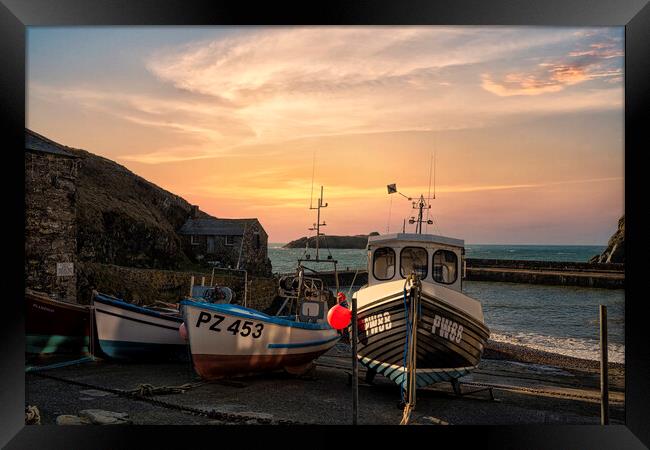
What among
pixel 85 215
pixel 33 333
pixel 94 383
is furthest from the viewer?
pixel 85 215

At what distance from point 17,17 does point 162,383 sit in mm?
6686

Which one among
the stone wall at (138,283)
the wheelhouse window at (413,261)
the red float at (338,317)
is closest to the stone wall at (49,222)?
the stone wall at (138,283)

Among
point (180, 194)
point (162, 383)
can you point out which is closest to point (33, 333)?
point (162, 383)

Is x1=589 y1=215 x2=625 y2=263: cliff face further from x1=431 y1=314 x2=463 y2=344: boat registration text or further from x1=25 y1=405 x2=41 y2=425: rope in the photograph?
x1=25 y1=405 x2=41 y2=425: rope

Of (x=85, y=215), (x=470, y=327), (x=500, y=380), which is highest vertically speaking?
(x=85, y=215)

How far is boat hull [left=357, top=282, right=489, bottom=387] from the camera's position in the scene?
9078 mm

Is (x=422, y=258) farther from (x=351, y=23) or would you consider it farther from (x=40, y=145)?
(x=40, y=145)

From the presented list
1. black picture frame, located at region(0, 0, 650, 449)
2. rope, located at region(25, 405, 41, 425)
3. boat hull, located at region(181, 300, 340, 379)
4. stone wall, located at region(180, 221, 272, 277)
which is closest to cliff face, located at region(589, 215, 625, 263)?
stone wall, located at region(180, 221, 272, 277)

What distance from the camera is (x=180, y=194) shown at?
3834 cm

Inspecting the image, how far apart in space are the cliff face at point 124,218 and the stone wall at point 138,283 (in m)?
3.15

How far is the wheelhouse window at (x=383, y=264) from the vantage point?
419 inches

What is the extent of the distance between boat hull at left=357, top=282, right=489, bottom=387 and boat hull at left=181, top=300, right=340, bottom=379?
1.87m

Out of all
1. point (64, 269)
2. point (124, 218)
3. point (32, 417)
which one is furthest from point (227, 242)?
point (32, 417)

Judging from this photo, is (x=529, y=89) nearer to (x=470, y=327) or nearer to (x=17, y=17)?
(x=470, y=327)
